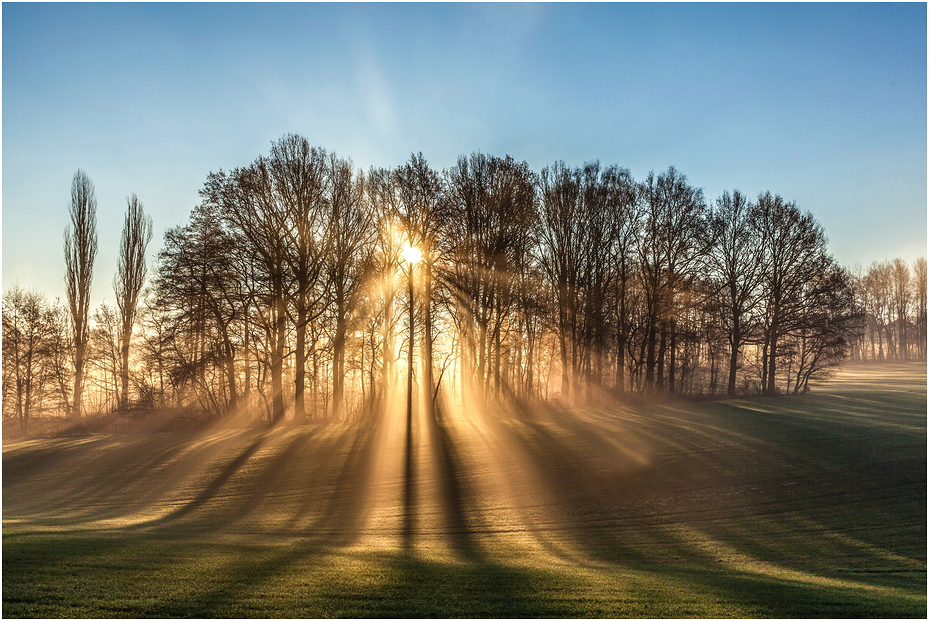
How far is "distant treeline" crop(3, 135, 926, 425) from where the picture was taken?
92.8ft

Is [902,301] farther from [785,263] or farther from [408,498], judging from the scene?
[408,498]

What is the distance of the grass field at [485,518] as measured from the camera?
318 inches

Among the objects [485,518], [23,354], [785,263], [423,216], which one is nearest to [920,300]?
[785,263]

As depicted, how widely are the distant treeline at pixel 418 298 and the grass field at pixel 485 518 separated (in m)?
4.83

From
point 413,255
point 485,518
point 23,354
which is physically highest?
point 413,255

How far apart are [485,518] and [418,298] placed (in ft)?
52.1

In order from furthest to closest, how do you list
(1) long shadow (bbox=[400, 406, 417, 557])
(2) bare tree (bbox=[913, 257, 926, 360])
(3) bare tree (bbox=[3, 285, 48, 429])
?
(2) bare tree (bbox=[913, 257, 926, 360]) < (3) bare tree (bbox=[3, 285, 48, 429]) < (1) long shadow (bbox=[400, 406, 417, 557])

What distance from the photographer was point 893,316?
75.1 meters

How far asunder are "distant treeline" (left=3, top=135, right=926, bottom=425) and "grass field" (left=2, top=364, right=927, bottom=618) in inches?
190

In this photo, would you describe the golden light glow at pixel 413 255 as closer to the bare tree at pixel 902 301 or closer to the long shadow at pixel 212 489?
the long shadow at pixel 212 489

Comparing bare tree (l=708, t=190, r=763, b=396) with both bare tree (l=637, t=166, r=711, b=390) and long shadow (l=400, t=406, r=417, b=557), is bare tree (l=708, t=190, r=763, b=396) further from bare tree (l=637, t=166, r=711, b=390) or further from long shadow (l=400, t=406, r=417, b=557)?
long shadow (l=400, t=406, r=417, b=557)

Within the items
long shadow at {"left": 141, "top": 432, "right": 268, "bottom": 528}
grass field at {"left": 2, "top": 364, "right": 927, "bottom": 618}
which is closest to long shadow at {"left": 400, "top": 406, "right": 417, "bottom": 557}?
grass field at {"left": 2, "top": 364, "right": 927, "bottom": 618}

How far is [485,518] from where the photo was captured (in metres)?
16.0

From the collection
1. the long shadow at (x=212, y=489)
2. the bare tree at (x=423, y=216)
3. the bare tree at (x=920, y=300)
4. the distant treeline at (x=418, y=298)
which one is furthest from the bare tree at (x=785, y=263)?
the bare tree at (x=920, y=300)
